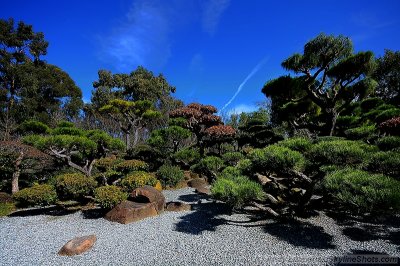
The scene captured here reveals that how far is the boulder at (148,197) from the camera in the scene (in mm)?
5730

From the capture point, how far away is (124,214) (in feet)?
17.3

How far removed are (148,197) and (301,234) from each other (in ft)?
10.5

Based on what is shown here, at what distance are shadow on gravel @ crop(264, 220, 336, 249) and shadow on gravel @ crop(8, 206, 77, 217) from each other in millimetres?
4775

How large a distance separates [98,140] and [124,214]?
9.18 feet

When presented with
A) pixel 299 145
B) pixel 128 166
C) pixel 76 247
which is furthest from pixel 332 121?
pixel 76 247

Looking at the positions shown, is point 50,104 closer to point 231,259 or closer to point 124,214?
point 124,214

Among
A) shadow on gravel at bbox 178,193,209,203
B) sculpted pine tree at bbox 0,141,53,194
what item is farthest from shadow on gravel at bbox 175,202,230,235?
sculpted pine tree at bbox 0,141,53,194

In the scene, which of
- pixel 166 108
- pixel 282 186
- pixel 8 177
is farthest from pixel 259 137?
pixel 166 108

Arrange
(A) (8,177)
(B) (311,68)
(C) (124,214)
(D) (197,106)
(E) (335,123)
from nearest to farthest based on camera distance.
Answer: (C) (124,214) → (B) (311,68) → (E) (335,123) → (A) (8,177) → (D) (197,106)

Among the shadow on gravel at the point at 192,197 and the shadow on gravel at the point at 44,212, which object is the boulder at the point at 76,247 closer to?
the shadow on gravel at the point at 44,212

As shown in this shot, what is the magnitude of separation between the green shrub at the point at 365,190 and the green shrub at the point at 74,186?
5.13m

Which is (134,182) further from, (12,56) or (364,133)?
(12,56)

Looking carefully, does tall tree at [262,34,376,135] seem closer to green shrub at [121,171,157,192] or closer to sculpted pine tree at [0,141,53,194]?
green shrub at [121,171,157,192]

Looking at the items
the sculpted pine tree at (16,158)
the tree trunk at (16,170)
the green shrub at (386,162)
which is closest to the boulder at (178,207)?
the green shrub at (386,162)
